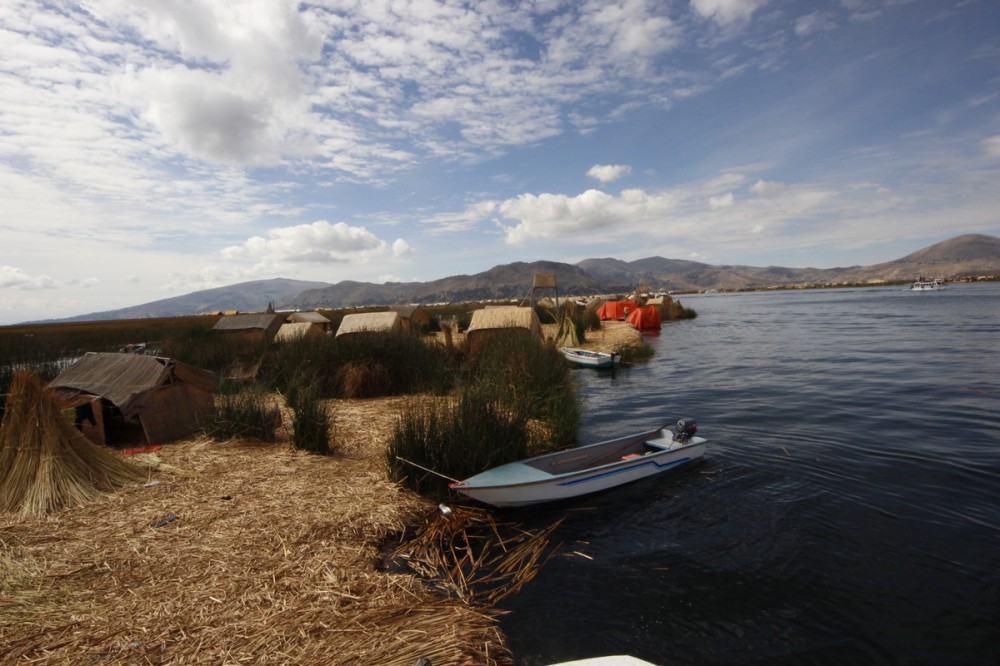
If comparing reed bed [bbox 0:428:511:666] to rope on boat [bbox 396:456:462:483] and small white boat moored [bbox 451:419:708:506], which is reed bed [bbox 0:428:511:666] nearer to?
rope on boat [bbox 396:456:462:483]

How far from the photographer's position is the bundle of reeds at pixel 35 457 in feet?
17.1

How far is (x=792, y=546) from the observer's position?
5449 millimetres

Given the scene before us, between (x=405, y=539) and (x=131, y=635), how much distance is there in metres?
2.43

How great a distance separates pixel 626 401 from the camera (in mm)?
13164

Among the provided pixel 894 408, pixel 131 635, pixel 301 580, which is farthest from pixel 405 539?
pixel 894 408

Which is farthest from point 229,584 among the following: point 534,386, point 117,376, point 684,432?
point 534,386

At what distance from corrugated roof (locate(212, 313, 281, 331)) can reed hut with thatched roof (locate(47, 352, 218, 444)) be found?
44.7ft

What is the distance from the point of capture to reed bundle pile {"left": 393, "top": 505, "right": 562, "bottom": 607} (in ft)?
15.1

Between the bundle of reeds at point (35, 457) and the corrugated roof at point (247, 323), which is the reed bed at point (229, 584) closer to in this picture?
the bundle of reeds at point (35, 457)

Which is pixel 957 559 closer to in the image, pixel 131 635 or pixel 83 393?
pixel 131 635

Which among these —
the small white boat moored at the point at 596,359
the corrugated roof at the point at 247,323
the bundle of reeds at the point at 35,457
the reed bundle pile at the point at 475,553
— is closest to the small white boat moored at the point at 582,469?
the reed bundle pile at the point at 475,553

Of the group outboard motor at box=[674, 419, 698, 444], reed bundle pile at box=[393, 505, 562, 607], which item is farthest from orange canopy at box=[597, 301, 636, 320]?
reed bundle pile at box=[393, 505, 562, 607]

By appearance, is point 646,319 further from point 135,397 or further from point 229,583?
point 229,583

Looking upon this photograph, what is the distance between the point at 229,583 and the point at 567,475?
3.61 metres
